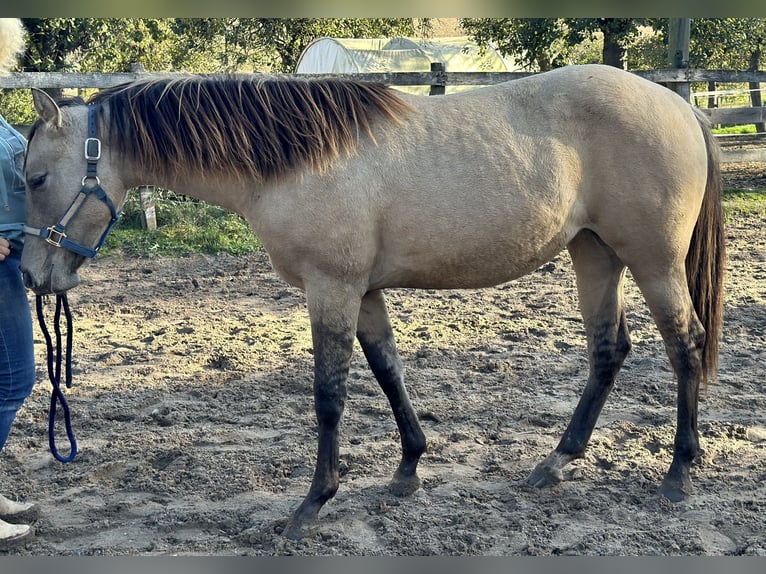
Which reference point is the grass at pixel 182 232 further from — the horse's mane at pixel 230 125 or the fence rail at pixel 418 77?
the horse's mane at pixel 230 125

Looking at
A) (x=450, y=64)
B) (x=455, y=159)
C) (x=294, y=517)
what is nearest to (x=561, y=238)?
(x=455, y=159)

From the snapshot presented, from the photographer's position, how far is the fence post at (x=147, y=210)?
8.14m

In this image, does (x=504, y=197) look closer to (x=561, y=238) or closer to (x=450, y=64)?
(x=561, y=238)

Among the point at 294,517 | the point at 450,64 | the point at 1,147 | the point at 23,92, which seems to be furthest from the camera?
the point at 450,64

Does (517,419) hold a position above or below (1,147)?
below

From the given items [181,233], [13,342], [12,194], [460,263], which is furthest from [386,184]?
[181,233]

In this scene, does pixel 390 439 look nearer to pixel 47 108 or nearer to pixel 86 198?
pixel 86 198

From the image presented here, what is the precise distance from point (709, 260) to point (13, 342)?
304cm

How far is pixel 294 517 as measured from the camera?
3.16 meters

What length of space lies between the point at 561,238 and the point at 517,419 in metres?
1.21

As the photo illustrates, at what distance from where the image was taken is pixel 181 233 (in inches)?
315

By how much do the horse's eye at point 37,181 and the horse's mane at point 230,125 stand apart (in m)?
0.30

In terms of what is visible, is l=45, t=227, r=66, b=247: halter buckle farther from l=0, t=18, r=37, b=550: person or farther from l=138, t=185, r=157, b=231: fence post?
l=138, t=185, r=157, b=231: fence post

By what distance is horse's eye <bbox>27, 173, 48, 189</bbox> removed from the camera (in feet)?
9.60
